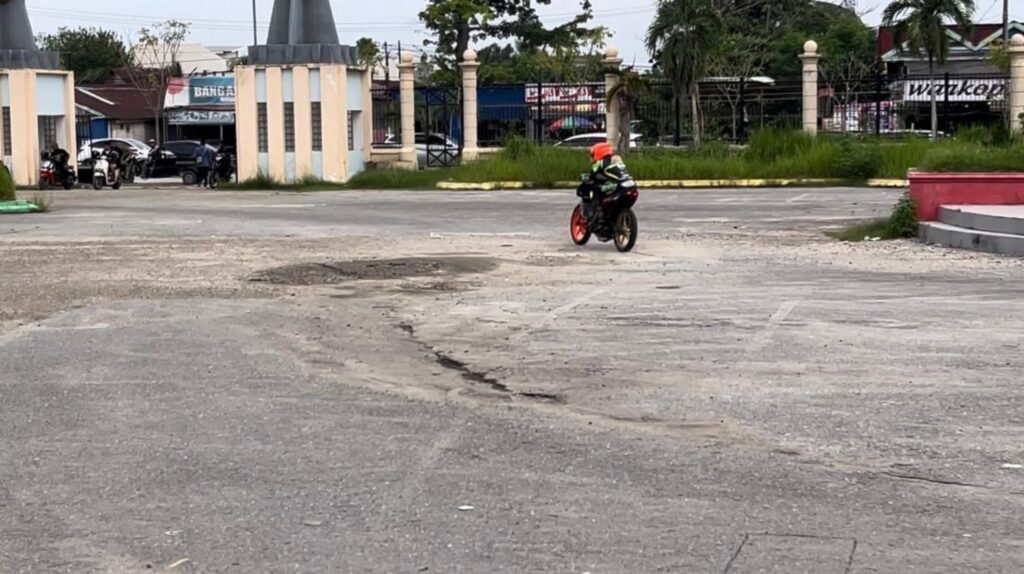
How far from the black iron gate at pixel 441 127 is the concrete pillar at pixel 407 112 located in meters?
1.18

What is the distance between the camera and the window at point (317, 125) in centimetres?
3759

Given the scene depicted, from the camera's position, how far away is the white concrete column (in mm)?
37188

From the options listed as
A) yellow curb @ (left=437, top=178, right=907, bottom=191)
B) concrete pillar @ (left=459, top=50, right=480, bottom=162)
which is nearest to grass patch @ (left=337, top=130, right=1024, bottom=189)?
yellow curb @ (left=437, top=178, right=907, bottom=191)

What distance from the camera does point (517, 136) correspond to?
37.4 meters

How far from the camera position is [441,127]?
145 ft

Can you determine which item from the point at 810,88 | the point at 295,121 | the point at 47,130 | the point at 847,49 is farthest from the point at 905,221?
the point at 847,49

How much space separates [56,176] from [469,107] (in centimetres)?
1184

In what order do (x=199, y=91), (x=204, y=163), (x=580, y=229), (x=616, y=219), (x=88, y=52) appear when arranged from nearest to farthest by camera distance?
(x=616, y=219) → (x=580, y=229) → (x=204, y=163) → (x=199, y=91) → (x=88, y=52)

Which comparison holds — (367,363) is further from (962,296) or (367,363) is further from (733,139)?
(733,139)

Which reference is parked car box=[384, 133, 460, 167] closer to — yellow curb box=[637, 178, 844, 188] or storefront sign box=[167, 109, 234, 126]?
yellow curb box=[637, 178, 844, 188]

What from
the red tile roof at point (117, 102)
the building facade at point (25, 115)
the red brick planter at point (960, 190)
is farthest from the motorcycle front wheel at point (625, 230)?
the red tile roof at point (117, 102)

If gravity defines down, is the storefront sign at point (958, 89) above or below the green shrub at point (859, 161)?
above

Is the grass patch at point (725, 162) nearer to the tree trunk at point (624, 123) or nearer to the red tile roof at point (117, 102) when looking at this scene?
the tree trunk at point (624, 123)

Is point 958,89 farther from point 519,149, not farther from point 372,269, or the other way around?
point 372,269
